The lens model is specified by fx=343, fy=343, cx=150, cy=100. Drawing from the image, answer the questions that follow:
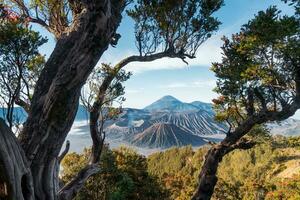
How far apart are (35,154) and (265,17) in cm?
897

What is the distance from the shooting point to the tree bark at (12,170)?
6.32 m

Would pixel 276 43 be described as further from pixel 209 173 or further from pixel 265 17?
pixel 209 173

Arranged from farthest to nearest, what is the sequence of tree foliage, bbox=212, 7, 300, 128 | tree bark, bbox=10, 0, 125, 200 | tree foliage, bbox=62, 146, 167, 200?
tree foliage, bbox=62, 146, 167, 200
tree foliage, bbox=212, 7, 300, 128
tree bark, bbox=10, 0, 125, 200

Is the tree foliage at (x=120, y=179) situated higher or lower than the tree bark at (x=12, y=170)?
lower

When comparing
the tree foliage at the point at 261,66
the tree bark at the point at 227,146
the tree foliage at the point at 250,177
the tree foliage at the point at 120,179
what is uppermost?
the tree foliage at the point at 261,66

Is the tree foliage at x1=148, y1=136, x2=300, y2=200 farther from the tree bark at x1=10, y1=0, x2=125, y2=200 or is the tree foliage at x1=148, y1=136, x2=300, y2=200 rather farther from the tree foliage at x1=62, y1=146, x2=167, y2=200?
the tree bark at x1=10, y1=0, x2=125, y2=200

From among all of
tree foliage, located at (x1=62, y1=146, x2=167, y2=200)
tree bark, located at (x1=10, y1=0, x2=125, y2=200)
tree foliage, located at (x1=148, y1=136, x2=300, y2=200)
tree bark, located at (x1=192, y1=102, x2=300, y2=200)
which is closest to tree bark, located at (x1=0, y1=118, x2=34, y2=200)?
tree bark, located at (x1=10, y1=0, x2=125, y2=200)

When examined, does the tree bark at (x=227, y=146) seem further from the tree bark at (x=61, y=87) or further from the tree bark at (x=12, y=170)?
the tree bark at (x=12, y=170)

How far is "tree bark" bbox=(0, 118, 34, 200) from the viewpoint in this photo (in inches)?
249

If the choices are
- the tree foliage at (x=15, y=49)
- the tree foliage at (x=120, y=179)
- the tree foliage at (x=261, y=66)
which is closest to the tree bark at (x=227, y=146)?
the tree foliage at (x=261, y=66)

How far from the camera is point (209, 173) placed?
1375 cm

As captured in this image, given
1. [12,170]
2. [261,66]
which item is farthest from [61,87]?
[261,66]

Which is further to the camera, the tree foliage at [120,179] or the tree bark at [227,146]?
the tree foliage at [120,179]

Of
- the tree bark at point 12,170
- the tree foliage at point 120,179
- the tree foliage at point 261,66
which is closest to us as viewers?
the tree bark at point 12,170
